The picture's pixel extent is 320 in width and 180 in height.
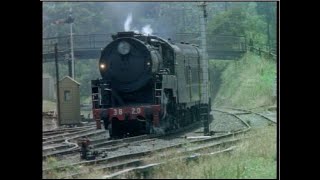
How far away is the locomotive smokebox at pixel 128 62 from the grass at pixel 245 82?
3.41m

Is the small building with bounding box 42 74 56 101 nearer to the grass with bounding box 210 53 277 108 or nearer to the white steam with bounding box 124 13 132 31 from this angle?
the white steam with bounding box 124 13 132 31

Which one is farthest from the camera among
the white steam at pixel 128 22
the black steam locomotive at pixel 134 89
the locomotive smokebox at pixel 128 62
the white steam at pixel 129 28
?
the white steam at pixel 128 22

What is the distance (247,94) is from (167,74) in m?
5.48

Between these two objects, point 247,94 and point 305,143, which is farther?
point 247,94

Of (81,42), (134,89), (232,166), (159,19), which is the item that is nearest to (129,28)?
(159,19)

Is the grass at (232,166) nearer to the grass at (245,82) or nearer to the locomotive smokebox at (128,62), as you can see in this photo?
the locomotive smokebox at (128,62)

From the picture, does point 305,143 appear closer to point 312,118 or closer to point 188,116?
point 312,118

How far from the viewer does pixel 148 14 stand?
52.5 feet

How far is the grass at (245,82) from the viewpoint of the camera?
655 inches

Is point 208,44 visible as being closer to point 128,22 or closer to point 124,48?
point 128,22

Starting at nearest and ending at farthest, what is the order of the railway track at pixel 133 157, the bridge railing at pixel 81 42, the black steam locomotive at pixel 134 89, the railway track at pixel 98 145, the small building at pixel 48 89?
1. the railway track at pixel 133 157
2. the railway track at pixel 98 145
3. the black steam locomotive at pixel 134 89
4. the bridge railing at pixel 81 42
5. the small building at pixel 48 89

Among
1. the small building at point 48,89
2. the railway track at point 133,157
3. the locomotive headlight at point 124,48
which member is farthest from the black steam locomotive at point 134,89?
the small building at point 48,89
